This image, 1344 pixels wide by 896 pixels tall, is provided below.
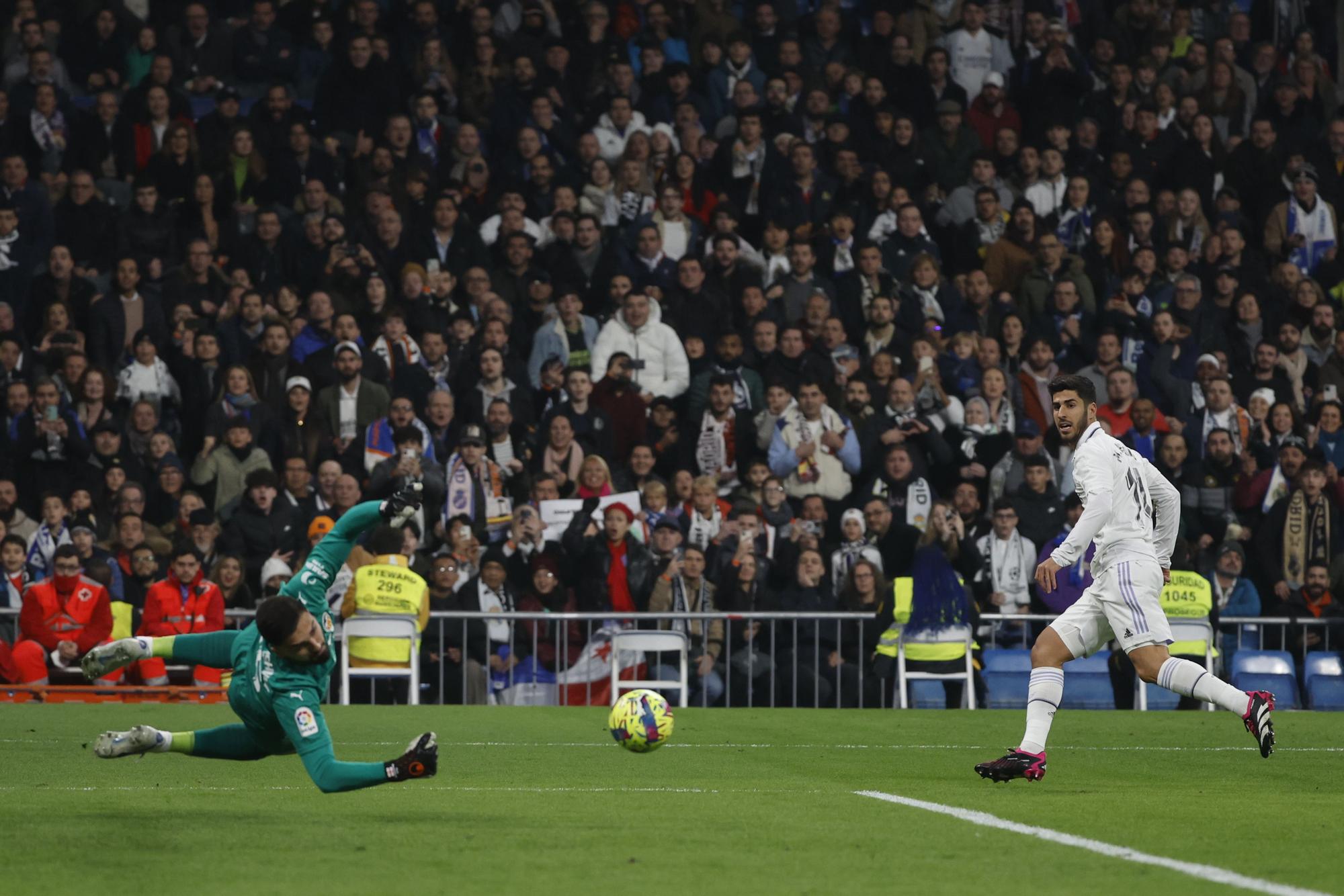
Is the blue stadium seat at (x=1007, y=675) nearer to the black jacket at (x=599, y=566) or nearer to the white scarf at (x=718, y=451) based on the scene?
the white scarf at (x=718, y=451)

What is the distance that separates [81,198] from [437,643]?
20.9ft

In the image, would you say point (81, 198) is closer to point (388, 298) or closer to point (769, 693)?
point (388, 298)

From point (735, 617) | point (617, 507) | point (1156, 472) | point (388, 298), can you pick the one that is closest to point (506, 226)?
point (388, 298)

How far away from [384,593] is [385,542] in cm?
46

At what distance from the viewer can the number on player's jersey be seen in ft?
34.0

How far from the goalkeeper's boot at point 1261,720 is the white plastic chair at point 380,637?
8.45m

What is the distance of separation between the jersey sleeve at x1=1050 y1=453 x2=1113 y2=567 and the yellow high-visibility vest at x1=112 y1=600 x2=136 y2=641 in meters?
9.42

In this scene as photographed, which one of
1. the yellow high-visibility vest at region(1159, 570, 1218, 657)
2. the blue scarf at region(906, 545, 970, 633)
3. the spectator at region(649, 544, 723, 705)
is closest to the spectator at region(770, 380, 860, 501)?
the spectator at region(649, 544, 723, 705)

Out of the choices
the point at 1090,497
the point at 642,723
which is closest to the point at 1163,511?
the point at 1090,497

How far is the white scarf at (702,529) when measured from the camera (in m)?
17.7

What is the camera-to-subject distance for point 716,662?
17.3 m

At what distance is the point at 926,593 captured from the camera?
16812mm

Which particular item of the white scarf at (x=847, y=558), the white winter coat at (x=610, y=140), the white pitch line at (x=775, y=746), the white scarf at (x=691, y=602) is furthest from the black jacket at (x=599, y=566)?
the white winter coat at (x=610, y=140)

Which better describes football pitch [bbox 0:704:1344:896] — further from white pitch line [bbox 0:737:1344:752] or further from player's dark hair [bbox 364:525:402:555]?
player's dark hair [bbox 364:525:402:555]
